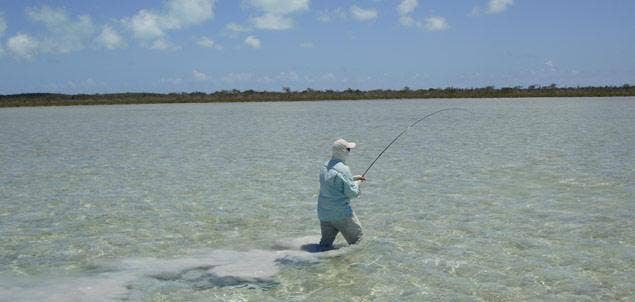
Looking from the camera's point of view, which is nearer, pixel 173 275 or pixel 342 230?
pixel 173 275

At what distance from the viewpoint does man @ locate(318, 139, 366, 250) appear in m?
8.49

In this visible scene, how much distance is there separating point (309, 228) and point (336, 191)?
7.50 ft

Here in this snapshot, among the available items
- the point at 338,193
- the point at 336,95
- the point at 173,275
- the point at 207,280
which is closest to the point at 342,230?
the point at 338,193

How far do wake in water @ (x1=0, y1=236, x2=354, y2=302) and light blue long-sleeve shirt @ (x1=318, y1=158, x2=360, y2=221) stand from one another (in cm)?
65

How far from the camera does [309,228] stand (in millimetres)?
10773

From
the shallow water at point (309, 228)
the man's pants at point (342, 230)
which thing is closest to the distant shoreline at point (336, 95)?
the shallow water at point (309, 228)

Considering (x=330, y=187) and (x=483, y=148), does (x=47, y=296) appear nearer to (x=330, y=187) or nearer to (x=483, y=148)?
(x=330, y=187)

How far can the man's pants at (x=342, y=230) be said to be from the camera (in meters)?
8.91

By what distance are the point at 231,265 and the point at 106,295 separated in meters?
1.72

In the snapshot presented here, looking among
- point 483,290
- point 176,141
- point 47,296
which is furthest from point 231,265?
point 176,141

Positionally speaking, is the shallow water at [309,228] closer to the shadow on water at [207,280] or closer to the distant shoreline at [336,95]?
the shadow on water at [207,280]

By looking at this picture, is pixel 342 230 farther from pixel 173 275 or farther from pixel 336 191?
pixel 173 275

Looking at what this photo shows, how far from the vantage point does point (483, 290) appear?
294 inches

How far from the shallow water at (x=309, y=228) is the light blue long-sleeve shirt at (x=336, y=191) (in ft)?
2.06
